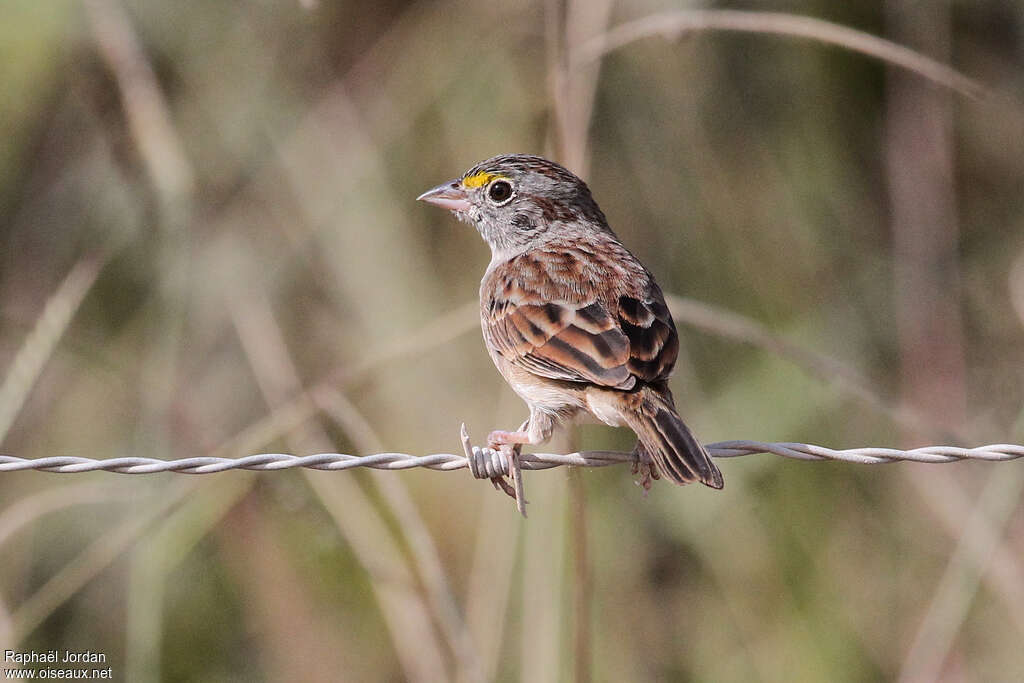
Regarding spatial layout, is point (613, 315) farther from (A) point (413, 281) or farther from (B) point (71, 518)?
(B) point (71, 518)

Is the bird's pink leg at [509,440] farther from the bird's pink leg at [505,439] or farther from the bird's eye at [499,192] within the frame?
the bird's eye at [499,192]

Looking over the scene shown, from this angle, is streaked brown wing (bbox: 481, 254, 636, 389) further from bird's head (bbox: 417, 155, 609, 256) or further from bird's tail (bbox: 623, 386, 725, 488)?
bird's head (bbox: 417, 155, 609, 256)

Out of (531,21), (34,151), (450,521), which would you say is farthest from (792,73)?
(34,151)

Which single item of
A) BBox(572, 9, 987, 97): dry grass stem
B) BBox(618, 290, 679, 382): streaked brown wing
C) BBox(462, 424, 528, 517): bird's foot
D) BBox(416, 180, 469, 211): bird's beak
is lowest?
BBox(462, 424, 528, 517): bird's foot

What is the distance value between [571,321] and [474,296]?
199 cm

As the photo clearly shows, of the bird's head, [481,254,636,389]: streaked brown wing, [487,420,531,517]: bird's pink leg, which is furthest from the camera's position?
the bird's head

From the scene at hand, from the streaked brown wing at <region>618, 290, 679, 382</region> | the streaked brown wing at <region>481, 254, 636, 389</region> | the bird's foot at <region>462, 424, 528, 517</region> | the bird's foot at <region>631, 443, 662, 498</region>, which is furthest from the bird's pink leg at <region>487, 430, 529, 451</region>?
the streaked brown wing at <region>618, 290, 679, 382</region>

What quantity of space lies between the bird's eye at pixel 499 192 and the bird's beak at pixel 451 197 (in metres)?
0.11

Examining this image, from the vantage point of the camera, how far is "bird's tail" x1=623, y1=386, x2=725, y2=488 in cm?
331

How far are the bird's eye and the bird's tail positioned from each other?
1.40 meters

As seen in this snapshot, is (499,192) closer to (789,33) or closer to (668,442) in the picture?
(789,33)

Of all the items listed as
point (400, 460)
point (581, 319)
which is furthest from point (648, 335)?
Answer: point (400, 460)

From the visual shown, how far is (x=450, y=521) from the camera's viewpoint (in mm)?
5602

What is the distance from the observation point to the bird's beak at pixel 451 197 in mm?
4883
